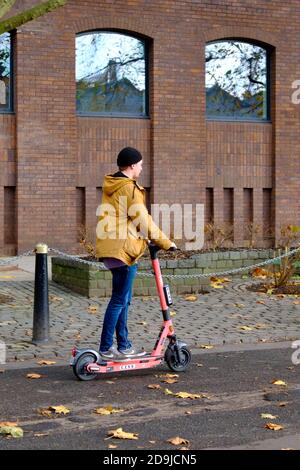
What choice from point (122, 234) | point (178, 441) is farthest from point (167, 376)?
point (178, 441)

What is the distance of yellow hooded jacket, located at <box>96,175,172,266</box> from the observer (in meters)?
7.08

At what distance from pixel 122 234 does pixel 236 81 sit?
1307 cm

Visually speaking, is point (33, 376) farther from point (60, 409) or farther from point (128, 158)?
point (128, 158)

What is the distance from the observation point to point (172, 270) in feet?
41.2

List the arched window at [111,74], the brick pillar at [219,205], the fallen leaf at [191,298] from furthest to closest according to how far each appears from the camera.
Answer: the brick pillar at [219,205] < the arched window at [111,74] < the fallen leaf at [191,298]

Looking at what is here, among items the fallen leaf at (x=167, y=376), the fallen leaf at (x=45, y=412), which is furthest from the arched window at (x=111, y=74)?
the fallen leaf at (x=45, y=412)

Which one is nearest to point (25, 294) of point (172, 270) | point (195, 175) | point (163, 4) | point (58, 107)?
point (172, 270)

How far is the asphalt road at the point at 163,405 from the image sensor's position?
5.20m

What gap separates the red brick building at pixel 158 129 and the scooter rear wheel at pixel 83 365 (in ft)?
33.7

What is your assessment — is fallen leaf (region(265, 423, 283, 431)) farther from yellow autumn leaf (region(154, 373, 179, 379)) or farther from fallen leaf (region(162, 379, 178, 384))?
yellow autumn leaf (region(154, 373, 179, 379))

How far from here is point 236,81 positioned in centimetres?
1952

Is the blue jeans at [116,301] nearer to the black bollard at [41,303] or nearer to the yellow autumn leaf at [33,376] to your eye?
the yellow autumn leaf at [33,376]

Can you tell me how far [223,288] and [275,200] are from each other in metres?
6.76
